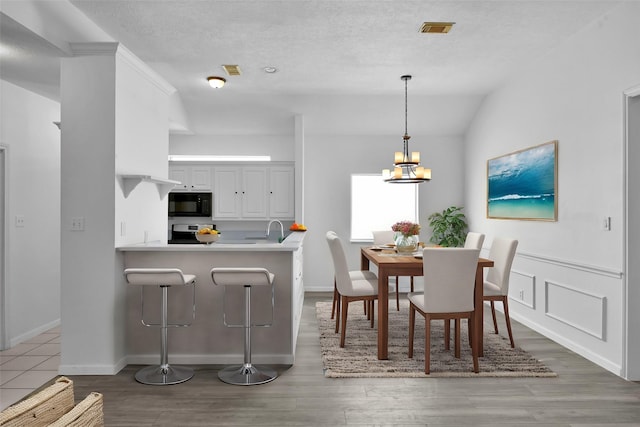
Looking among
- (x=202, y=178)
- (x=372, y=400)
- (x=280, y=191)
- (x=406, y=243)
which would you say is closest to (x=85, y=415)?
(x=372, y=400)

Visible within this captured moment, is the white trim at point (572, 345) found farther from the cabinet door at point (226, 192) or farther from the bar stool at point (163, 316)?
the cabinet door at point (226, 192)

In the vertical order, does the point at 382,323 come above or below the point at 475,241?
below

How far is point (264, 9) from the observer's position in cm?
338

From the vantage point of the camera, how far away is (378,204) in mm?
7113

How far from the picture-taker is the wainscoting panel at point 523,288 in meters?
4.68

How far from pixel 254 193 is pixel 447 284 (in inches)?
153

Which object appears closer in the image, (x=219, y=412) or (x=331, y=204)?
(x=219, y=412)

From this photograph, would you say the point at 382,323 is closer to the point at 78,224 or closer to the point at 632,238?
the point at 632,238

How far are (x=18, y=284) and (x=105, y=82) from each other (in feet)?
7.31

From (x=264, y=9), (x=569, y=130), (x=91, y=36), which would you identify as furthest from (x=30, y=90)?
(x=569, y=130)

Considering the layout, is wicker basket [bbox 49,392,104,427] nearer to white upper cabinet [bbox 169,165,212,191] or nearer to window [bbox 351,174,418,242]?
white upper cabinet [bbox 169,165,212,191]

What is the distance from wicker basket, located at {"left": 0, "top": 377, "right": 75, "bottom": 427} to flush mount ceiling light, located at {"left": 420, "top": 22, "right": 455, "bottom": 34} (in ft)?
11.3

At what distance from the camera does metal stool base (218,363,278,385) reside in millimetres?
3178

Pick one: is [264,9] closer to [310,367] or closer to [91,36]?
[91,36]
